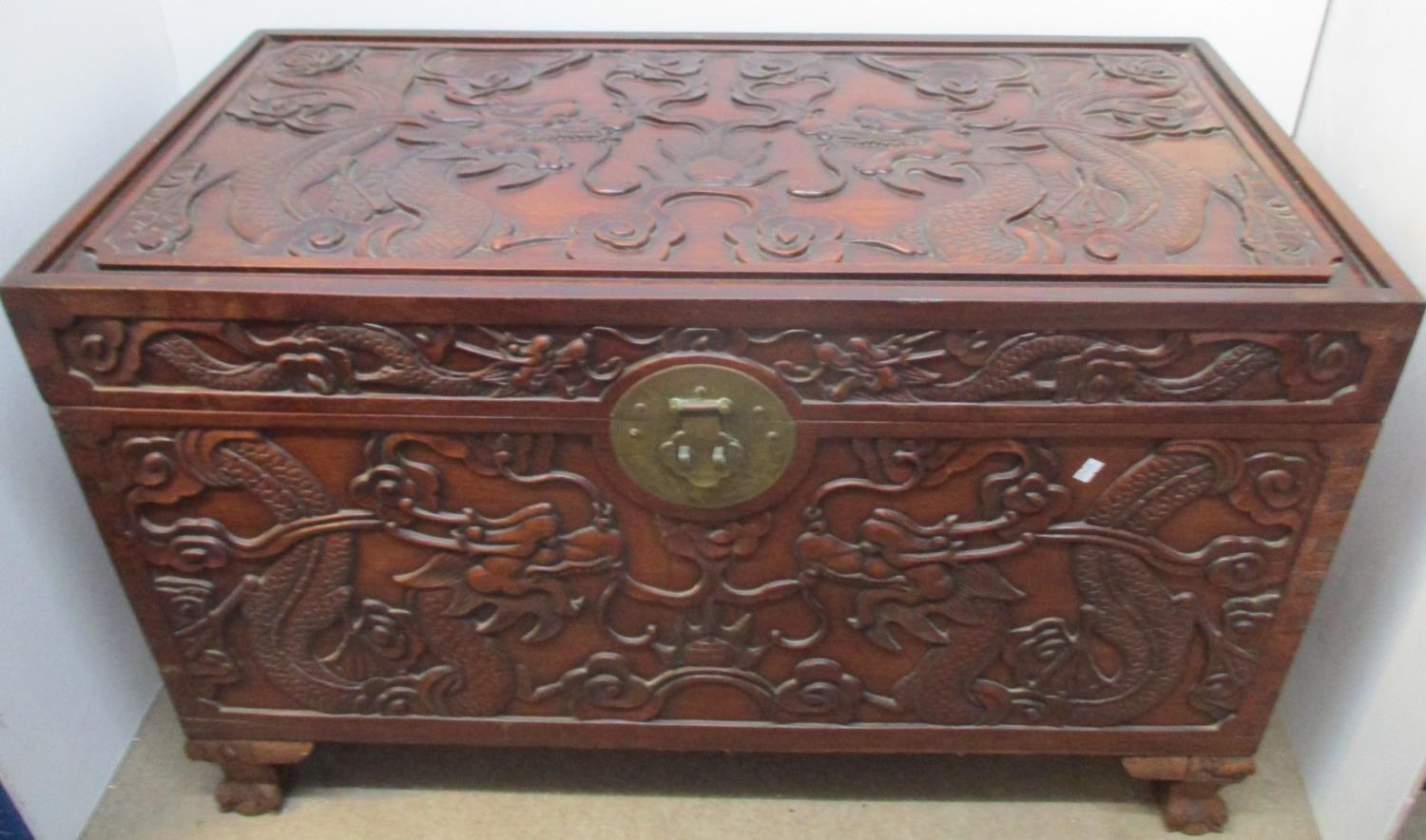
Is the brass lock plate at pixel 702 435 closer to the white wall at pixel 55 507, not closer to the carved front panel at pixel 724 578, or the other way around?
the carved front panel at pixel 724 578

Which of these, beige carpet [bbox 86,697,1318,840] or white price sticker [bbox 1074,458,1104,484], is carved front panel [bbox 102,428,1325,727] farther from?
beige carpet [bbox 86,697,1318,840]

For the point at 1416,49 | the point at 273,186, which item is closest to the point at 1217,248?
the point at 1416,49


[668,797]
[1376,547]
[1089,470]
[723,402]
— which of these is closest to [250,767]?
[668,797]

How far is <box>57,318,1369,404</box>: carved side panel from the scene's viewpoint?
1113mm

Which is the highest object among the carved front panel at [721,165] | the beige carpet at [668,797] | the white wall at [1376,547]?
the carved front panel at [721,165]

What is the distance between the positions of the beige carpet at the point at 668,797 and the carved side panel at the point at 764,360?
0.61 m

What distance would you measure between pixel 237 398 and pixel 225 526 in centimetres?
17

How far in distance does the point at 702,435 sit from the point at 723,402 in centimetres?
4

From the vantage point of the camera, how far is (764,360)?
1.13 m

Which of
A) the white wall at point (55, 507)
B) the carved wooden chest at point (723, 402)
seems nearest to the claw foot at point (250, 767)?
the carved wooden chest at point (723, 402)

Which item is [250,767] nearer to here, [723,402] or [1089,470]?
[723,402]

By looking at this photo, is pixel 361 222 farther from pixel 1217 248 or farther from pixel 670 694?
pixel 1217 248

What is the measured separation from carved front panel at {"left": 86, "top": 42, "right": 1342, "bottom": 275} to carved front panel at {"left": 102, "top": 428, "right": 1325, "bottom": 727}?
0.19 meters

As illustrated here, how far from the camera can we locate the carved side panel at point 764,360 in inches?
43.8
